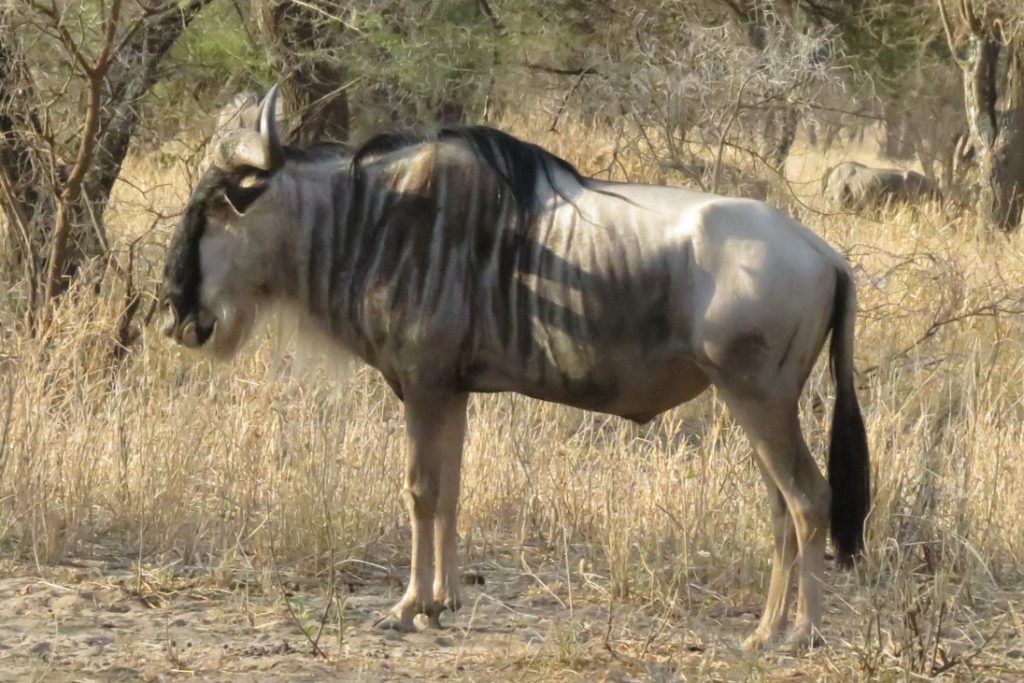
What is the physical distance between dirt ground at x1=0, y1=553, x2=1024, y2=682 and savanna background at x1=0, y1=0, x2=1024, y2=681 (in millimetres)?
13

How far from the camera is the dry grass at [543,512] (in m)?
4.01

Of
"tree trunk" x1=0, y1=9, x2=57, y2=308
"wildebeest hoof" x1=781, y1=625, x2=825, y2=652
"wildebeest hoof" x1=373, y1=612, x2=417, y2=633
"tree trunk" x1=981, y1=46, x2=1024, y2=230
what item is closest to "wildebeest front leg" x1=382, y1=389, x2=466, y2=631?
"wildebeest hoof" x1=373, y1=612, x2=417, y2=633

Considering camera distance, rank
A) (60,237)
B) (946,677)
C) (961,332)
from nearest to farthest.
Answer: (946,677) → (60,237) → (961,332)

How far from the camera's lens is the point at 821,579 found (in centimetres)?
410

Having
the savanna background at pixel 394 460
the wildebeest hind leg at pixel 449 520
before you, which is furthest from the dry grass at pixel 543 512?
the wildebeest hind leg at pixel 449 520

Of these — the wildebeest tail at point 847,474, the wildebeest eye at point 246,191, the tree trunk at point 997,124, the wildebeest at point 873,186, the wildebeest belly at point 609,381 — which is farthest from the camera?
the wildebeest at point 873,186

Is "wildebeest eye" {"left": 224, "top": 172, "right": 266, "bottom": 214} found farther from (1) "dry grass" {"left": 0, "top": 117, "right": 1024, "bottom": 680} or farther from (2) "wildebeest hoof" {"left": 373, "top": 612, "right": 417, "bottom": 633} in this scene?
(2) "wildebeest hoof" {"left": 373, "top": 612, "right": 417, "bottom": 633}

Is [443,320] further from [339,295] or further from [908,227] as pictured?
[908,227]

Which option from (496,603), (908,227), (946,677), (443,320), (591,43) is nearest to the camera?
(946,677)

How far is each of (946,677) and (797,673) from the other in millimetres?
370

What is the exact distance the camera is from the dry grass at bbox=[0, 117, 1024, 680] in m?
4.01

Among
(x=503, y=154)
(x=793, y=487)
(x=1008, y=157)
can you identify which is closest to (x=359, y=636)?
(x=793, y=487)

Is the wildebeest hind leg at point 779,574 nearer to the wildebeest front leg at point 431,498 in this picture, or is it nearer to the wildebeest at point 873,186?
the wildebeest front leg at point 431,498

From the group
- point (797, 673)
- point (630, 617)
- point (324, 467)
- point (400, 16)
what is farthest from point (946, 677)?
point (400, 16)
